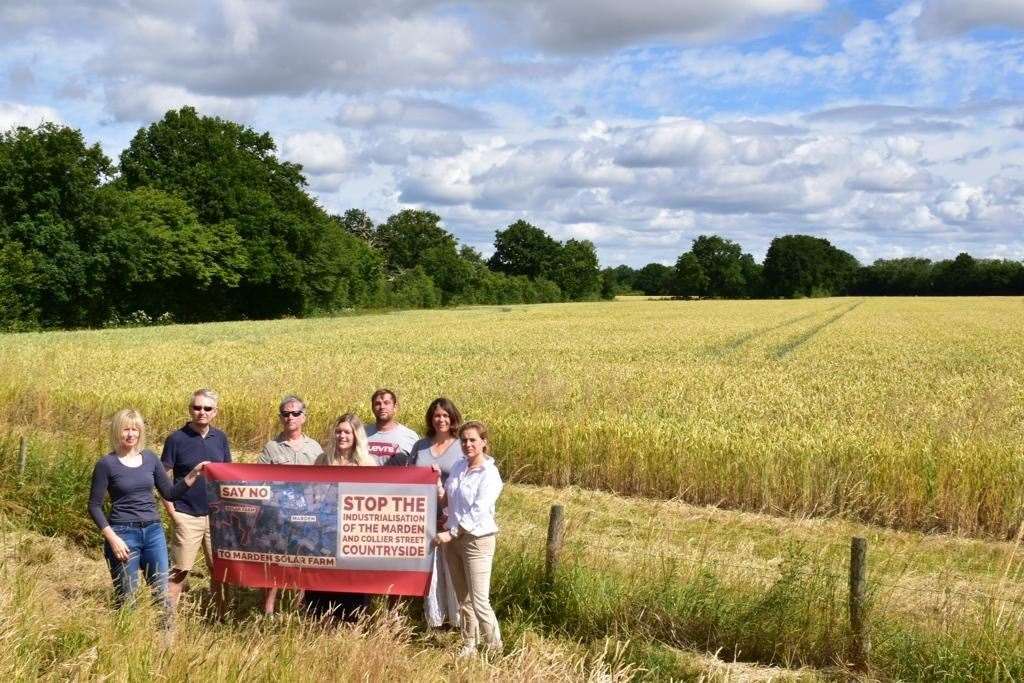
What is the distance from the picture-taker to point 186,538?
7.48 meters

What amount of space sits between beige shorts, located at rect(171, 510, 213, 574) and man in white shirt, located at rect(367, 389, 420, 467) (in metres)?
1.41

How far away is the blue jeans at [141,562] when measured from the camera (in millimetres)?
6887

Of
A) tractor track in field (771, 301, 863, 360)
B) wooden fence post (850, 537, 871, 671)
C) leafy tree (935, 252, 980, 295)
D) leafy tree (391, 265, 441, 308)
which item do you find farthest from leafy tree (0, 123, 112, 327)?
leafy tree (935, 252, 980, 295)

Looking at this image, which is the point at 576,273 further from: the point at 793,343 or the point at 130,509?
the point at 130,509

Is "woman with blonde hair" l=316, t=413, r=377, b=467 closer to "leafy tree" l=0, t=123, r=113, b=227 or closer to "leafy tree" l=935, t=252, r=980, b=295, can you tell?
"leafy tree" l=0, t=123, r=113, b=227

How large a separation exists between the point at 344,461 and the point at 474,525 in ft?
3.67

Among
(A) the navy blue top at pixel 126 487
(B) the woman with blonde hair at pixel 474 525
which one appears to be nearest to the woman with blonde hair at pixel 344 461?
(B) the woman with blonde hair at pixel 474 525

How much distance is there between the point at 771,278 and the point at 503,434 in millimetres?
141184

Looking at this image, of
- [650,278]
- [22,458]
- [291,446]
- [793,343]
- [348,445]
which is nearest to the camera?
[348,445]

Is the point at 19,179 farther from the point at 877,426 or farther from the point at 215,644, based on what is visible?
the point at 215,644

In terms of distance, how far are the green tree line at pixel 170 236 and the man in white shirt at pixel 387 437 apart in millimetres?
44665

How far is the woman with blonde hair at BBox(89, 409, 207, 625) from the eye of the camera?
670 cm

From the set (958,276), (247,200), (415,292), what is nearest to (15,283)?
(247,200)

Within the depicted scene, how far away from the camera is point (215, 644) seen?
5.87 m
